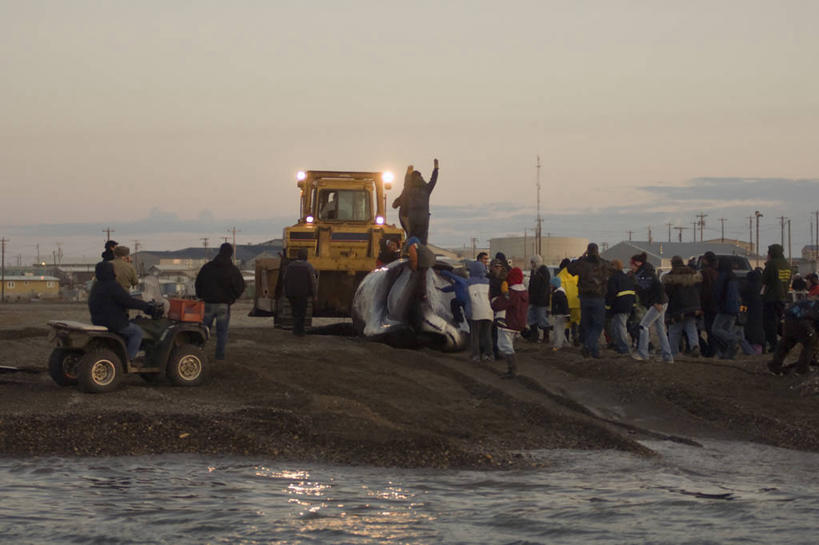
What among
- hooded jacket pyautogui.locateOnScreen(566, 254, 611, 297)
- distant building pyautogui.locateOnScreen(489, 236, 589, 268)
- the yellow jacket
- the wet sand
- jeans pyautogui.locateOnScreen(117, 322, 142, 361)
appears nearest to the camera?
the wet sand

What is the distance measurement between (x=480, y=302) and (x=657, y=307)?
9.05ft

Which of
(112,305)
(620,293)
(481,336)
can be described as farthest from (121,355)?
(620,293)

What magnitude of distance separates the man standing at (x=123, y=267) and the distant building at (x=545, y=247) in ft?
351

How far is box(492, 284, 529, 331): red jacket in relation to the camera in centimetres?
1638

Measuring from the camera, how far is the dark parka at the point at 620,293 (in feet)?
59.2

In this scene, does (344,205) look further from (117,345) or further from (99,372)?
(99,372)

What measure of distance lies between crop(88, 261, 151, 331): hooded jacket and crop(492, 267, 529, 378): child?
16.9 feet

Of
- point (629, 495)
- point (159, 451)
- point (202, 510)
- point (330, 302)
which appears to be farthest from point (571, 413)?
point (330, 302)

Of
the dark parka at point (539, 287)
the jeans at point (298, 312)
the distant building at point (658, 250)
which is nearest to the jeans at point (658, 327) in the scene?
the dark parka at point (539, 287)

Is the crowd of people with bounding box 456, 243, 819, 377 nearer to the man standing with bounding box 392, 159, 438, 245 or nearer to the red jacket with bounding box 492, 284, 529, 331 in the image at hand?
the red jacket with bounding box 492, 284, 529, 331

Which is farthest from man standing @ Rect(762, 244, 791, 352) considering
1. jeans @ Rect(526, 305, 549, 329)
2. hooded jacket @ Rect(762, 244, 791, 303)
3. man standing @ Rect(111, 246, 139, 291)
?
man standing @ Rect(111, 246, 139, 291)

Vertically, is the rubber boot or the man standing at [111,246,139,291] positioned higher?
the man standing at [111,246,139,291]

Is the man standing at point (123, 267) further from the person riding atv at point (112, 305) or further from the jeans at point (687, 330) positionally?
the jeans at point (687, 330)

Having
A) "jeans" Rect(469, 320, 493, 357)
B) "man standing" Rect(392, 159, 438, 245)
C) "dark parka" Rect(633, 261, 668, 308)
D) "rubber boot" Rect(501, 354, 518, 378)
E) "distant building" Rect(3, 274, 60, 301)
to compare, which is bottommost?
"distant building" Rect(3, 274, 60, 301)
